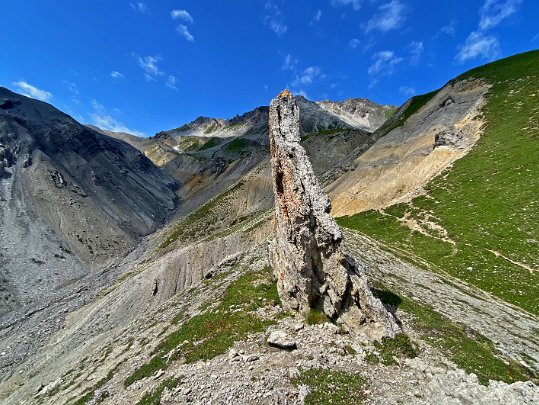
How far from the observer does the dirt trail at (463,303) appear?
20.7 m

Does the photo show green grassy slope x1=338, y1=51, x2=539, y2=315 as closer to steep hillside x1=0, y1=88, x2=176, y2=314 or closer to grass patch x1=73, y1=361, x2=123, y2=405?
grass patch x1=73, y1=361, x2=123, y2=405

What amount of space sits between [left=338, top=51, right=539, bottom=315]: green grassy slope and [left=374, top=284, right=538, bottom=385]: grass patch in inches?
427

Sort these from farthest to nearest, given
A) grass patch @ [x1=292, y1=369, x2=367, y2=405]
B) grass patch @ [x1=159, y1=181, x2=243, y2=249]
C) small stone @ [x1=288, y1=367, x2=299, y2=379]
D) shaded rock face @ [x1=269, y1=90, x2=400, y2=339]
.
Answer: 1. grass patch @ [x1=159, y1=181, x2=243, y2=249]
2. shaded rock face @ [x1=269, y1=90, x2=400, y2=339]
3. small stone @ [x1=288, y1=367, x2=299, y2=379]
4. grass patch @ [x1=292, y1=369, x2=367, y2=405]

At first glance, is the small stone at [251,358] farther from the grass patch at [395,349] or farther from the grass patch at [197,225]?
the grass patch at [197,225]

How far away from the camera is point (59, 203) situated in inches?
3967

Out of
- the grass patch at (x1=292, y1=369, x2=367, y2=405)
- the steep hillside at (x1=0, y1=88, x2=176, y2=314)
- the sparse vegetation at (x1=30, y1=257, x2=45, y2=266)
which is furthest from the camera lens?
the sparse vegetation at (x1=30, y1=257, x2=45, y2=266)

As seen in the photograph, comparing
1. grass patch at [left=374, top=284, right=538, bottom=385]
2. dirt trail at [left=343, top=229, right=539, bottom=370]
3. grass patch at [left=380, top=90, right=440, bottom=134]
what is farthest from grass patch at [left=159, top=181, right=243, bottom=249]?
grass patch at [left=374, top=284, right=538, bottom=385]

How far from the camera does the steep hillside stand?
74938mm

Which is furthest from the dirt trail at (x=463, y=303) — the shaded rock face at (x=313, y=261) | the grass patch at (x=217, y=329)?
the grass patch at (x=217, y=329)

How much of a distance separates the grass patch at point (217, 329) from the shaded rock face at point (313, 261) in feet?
6.28

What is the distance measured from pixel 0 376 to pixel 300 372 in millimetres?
38986

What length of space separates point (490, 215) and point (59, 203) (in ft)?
341

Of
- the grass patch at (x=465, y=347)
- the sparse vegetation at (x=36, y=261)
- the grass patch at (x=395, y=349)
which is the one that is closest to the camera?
the grass patch at (x=465, y=347)

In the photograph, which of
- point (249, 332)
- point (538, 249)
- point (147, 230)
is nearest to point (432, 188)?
point (538, 249)
